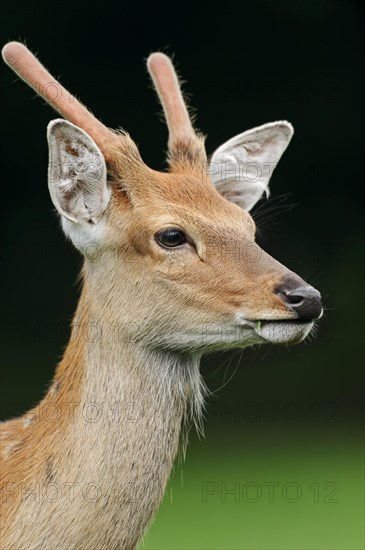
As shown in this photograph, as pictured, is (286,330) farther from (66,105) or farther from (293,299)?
(66,105)

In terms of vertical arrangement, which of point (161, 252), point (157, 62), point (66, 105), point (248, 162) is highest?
point (157, 62)

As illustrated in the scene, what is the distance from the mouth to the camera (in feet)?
15.2

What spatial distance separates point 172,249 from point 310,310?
0.77 m

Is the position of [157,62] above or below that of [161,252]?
above

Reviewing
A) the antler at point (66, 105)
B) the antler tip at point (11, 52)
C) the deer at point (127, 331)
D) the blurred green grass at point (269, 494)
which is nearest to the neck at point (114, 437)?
the deer at point (127, 331)

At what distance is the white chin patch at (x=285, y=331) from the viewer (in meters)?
4.62

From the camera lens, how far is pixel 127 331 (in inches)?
195

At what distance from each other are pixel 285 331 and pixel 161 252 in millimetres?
726

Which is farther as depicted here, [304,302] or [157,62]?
[157,62]

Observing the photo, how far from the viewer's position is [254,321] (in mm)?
4734

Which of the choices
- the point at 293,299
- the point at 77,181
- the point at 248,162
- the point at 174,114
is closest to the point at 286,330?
the point at 293,299

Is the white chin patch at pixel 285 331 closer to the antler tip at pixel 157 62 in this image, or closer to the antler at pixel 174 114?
the antler at pixel 174 114

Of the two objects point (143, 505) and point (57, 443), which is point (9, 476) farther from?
point (143, 505)

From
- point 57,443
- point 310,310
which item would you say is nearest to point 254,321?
point 310,310
